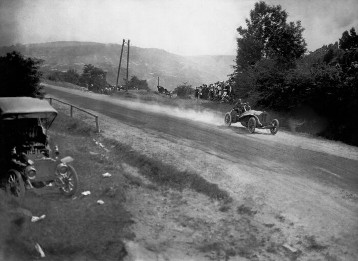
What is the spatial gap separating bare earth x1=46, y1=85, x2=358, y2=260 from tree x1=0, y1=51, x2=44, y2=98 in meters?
5.79

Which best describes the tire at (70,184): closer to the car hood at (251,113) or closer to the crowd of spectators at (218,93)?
the car hood at (251,113)

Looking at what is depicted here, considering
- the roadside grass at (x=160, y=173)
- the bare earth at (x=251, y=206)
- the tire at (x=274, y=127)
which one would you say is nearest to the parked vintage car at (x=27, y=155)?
the bare earth at (x=251, y=206)

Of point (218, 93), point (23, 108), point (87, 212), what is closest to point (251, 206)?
point (87, 212)

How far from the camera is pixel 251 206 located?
8039mm

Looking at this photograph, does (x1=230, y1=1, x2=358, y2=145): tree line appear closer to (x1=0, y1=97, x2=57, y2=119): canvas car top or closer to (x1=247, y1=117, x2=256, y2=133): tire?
(x1=247, y1=117, x2=256, y2=133): tire

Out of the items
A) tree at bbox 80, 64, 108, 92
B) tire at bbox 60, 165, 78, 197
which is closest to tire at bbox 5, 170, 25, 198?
tire at bbox 60, 165, 78, 197

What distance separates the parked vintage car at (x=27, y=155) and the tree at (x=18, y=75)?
720 cm

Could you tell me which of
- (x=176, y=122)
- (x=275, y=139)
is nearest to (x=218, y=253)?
(x=275, y=139)

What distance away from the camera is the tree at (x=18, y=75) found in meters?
15.5

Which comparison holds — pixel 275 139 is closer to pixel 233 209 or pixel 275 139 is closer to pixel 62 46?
pixel 233 209

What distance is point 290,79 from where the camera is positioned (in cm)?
2066

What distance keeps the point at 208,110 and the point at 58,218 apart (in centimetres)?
1987

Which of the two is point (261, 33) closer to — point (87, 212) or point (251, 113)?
point (251, 113)

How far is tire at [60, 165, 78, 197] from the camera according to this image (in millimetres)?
8023
